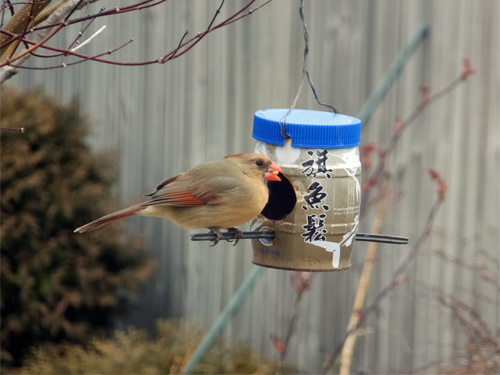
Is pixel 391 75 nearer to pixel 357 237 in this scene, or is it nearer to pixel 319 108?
pixel 319 108

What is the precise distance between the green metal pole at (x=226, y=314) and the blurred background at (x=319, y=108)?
86 millimetres

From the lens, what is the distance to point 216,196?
3.59 metres

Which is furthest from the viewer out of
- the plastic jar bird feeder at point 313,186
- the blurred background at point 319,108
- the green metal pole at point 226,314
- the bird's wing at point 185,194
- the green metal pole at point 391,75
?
the green metal pole at point 226,314

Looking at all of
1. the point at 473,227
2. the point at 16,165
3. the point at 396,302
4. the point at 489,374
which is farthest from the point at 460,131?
the point at 16,165

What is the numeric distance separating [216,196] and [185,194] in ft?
0.45

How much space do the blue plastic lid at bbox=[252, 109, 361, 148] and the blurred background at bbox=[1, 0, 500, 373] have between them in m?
1.71

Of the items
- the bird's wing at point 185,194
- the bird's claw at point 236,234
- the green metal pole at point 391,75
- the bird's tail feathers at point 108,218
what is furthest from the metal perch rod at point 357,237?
the green metal pole at point 391,75

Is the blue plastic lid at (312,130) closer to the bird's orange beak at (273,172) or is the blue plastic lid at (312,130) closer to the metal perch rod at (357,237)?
the bird's orange beak at (273,172)

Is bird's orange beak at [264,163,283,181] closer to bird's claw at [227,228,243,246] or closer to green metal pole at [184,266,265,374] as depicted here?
bird's claw at [227,228,243,246]

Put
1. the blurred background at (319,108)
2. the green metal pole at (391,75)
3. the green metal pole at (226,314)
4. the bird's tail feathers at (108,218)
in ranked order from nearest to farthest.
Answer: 1. the bird's tail feathers at (108,218)
2. the blurred background at (319,108)
3. the green metal pole at (391,75)
4. the green metal pole at (226,314)

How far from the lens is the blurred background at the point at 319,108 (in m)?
5.40

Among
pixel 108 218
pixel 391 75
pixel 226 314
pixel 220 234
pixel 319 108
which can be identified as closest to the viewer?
pixel 108 218

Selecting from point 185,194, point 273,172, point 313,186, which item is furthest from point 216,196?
point 313,186

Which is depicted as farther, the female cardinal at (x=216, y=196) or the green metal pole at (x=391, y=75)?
the green metal pole at (x=391, y=75)
